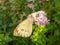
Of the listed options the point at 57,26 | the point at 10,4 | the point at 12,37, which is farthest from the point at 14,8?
the point at 57,26

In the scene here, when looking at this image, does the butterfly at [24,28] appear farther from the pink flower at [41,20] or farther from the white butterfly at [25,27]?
the pink flower at [41,20]

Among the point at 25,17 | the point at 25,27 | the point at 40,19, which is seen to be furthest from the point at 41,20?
the point at 25,17

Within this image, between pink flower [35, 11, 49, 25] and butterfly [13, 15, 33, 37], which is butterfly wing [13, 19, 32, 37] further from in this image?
pink flower [35, 11, 49, 25]

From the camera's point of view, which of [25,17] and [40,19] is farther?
[25,17]

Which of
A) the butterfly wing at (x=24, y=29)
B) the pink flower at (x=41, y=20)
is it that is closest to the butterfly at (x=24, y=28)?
the butterfly wing at (x=24, y=29)

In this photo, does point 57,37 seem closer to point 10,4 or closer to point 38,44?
point 38,44

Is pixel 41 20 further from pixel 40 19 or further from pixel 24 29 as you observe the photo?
pixel 24 29
